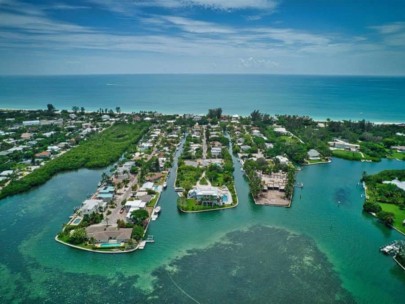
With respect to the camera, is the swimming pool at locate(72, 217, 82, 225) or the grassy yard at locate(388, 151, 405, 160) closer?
the swimming pool at locate(72, 217, 82, 225)

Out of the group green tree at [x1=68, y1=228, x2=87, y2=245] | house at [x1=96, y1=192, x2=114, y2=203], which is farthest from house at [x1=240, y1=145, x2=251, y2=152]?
green tree at [x1=68, y1=228, x2=87, y2=245]

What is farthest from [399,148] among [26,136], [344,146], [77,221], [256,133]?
[26,136]

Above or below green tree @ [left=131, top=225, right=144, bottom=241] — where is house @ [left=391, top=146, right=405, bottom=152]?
above

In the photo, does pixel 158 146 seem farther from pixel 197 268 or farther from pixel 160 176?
pixel 197 268

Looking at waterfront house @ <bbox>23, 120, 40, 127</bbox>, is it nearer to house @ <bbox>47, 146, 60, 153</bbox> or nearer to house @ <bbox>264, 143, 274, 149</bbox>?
house @ <bbox>47, 146, 60, 153</bbox>

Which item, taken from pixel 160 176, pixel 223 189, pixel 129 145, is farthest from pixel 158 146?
pixel 223 189

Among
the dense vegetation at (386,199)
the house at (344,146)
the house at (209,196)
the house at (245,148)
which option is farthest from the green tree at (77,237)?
the house at (344,146)
